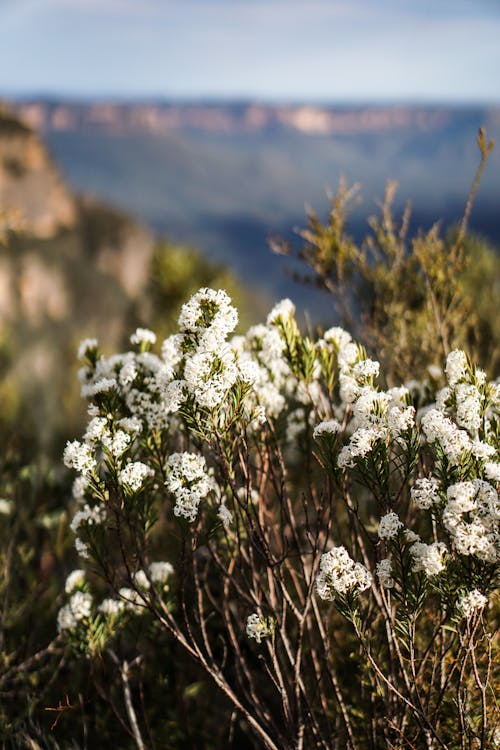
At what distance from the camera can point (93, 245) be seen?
6988 cm

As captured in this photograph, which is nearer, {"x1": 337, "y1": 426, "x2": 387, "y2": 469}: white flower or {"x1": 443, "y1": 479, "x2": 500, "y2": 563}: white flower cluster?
{"x1": 443, "y1": 479, "x2": 500, "y2": 563}: white flower cluster

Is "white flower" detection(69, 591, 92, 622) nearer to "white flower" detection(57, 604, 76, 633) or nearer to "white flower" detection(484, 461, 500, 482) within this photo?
"white flower" detection(57, 604, 76, 633)

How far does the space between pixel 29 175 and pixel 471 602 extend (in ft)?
202

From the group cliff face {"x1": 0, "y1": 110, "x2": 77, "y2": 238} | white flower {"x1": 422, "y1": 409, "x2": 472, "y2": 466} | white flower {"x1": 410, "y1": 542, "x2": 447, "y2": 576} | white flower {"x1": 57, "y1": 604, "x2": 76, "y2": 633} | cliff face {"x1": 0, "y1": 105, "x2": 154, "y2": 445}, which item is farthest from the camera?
cliff face {"x1": 0, "y1": 110, "x2": 77, "y2": 238}

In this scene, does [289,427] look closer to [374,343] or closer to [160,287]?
[374,343]

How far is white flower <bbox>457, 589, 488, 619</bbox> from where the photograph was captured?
252 centimetres

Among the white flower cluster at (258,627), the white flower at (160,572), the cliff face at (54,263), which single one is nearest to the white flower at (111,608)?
the white flower at (160,572)

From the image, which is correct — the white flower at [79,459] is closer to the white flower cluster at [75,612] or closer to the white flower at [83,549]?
the white flower at [83,549]

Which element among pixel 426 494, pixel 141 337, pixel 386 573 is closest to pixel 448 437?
pixel 426 494

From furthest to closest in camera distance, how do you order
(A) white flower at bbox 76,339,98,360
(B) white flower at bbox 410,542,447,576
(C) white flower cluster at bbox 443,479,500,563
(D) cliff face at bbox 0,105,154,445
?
(D) cliff face at bbox 0,105,154,445, (A) white flower at bbox 76,339,98,360, (B) white flower at bbox 410,542,447,576, (C) white flower cluster at bbox 443,479,500,563

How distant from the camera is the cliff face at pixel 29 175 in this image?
55.8 m

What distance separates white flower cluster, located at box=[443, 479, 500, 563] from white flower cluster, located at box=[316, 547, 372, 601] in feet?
1.36

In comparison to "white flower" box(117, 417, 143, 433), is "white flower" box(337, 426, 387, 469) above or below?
below

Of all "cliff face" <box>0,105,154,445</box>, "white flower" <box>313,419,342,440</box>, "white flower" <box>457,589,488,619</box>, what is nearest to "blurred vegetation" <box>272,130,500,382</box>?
"white flower" <box>313,419,342,440</box>
